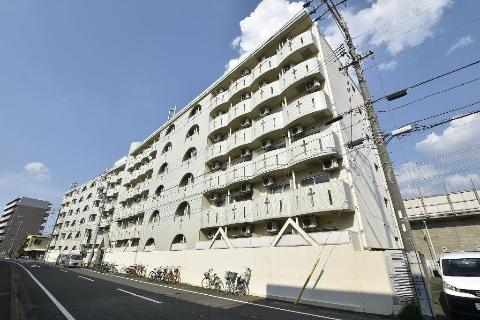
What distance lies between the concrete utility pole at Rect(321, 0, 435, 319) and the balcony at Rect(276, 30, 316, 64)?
245 inches

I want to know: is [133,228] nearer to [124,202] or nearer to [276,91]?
[124,202]

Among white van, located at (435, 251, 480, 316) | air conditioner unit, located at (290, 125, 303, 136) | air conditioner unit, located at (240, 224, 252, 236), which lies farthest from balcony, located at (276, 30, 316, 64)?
white van, located at (435, 251, 480, 316)

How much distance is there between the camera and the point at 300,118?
17.3 meters

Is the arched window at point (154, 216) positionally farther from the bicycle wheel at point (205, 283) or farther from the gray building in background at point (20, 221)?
the gray building in background at point (20, 221)

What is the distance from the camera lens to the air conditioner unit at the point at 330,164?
15109 mm

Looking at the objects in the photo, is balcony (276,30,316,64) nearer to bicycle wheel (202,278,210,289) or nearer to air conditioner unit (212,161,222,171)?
air conditioner unit (212,161,222,171)

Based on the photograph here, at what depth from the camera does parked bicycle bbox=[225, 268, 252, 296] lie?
14865 millimetres

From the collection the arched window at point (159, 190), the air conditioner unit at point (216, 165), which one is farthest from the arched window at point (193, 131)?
the arched window at point (159, 190)

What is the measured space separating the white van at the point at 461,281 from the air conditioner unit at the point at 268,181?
33.4 ft

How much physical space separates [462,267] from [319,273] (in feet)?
17.3

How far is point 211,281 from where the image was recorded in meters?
17.0

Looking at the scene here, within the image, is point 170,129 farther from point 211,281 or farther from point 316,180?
point 316,180

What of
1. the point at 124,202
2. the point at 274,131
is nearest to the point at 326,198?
the point at 274,131

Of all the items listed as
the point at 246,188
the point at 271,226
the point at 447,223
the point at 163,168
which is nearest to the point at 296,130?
the point at 246,188
